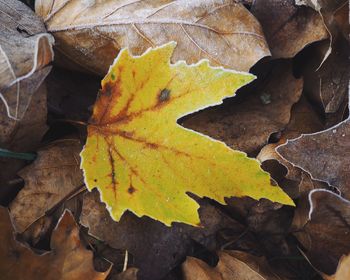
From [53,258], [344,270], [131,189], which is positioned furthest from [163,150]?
[344,270]

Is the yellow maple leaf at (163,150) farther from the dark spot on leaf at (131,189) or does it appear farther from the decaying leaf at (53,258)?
the decaying leaf at (53,258)

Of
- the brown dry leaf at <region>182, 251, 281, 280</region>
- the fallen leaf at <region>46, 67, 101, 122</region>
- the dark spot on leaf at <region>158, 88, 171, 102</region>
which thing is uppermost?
the dark spot on leaf at <region>158, 88, 171, 102</region>

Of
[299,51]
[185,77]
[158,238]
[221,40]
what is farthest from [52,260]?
[299,51]

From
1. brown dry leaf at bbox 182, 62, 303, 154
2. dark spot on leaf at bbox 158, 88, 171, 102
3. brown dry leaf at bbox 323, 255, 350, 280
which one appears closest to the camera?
brown dry leaf at bbox 323, 255, 350, 280

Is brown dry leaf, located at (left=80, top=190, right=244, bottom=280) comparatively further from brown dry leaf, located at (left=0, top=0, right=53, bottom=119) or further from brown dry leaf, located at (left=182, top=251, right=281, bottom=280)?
brown dry leaf, located at (left=0, top=0, right=53, bottom=119)

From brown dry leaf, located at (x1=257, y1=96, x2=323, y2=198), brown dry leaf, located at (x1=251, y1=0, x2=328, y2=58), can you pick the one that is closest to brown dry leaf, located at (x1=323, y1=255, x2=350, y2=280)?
brown dry leaf, located at (x1=257, y1=96, x2=323, y2=198)

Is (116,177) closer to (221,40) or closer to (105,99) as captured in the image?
(105,99)

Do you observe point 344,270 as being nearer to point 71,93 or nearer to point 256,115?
point 256,115
